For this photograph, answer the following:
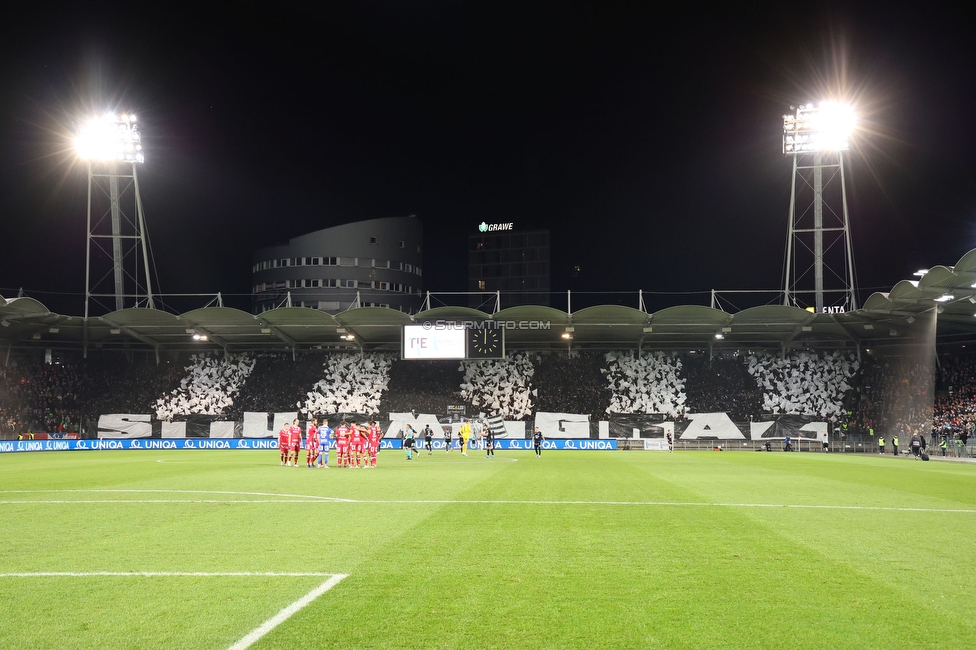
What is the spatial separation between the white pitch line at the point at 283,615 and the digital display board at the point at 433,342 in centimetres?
4045

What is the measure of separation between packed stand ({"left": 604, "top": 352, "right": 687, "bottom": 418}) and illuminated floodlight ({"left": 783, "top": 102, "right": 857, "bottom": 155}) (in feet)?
55.4

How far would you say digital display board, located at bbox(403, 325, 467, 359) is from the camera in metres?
47.9

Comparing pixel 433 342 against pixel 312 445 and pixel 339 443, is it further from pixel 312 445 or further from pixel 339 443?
pixel 339 443

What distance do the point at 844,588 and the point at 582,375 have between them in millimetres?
48549

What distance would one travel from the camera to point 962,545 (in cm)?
952

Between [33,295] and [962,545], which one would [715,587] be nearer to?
[962,545]

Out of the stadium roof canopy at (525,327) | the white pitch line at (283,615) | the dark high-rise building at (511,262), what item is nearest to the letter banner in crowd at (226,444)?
the stadium roof canopy at (525,327)

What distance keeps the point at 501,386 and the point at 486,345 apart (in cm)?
758

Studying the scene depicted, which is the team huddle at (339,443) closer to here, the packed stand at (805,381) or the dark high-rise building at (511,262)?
the packed stand at (805,381)

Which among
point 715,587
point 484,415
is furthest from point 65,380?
point 715,587

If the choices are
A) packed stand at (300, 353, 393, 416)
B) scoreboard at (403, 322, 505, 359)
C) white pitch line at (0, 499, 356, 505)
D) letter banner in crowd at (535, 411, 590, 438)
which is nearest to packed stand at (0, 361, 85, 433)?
packed stand at (300, 353, 393, 416)

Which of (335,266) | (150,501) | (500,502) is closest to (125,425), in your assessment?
(335,266)

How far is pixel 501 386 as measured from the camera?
2167 inches

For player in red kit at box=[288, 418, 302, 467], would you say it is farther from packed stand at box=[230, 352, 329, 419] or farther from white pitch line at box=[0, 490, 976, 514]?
packed stand at box=[230, 352, 329, 419]
